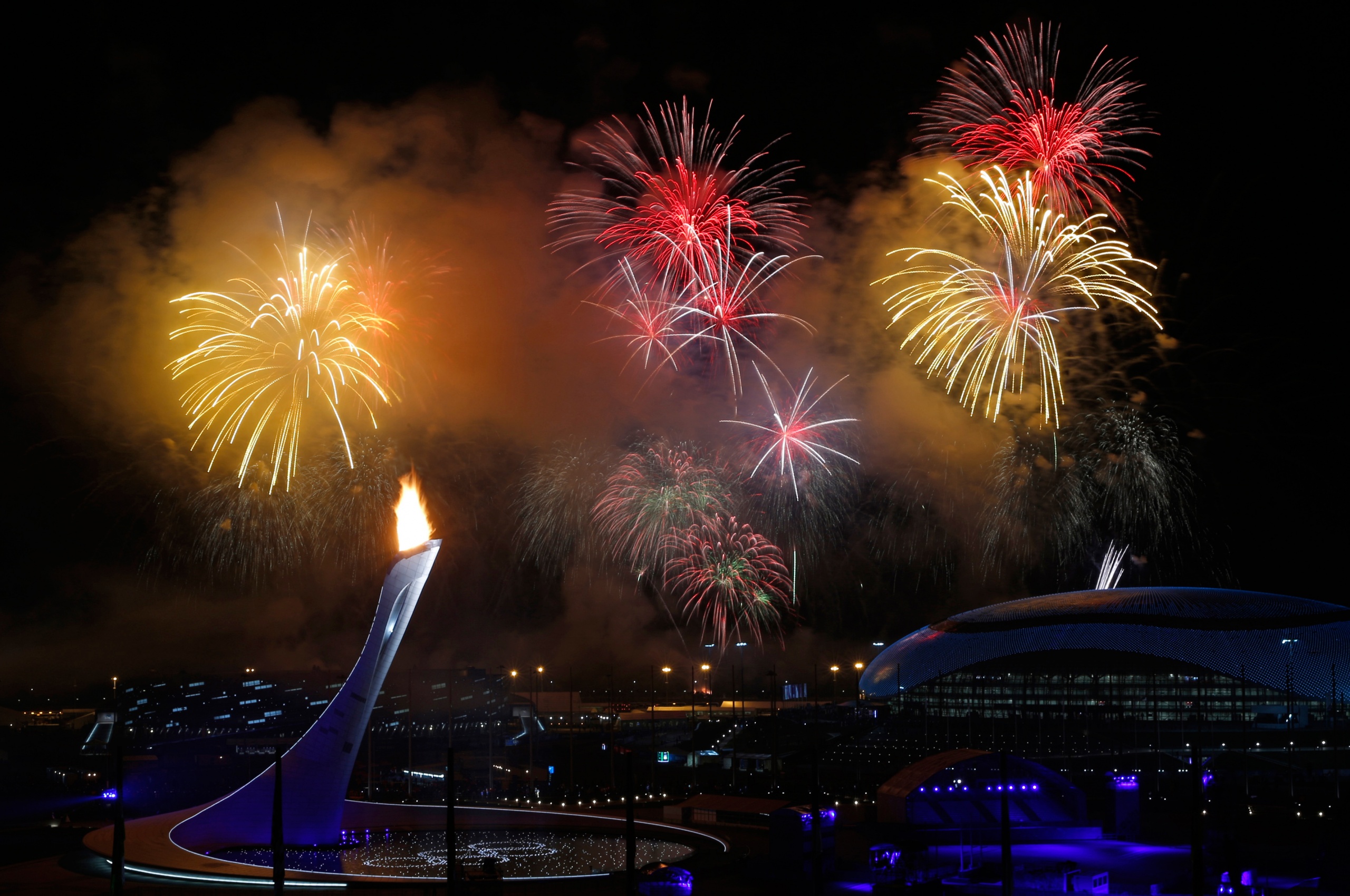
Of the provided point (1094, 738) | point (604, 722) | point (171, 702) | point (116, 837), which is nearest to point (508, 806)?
point (116, 837)

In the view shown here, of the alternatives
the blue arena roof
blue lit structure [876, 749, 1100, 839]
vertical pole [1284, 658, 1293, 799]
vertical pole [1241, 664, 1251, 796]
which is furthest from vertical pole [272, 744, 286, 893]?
the blue arena roof

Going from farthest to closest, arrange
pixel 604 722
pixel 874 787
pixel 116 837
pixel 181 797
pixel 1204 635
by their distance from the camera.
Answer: pixel 604 722
pixel 1204 635
pixel 874 787
pixel 181 797
pixel 116 837

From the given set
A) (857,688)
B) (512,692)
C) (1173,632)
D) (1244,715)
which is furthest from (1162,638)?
(512,692)

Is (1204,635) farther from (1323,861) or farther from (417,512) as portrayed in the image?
(417,512)

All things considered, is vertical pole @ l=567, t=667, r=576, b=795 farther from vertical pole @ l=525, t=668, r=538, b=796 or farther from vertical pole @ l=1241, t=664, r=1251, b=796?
vertical pole @ l=1241, t=664, r=1251, b=796

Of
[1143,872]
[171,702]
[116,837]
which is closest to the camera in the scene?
[116,837]

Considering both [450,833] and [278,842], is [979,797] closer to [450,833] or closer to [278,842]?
[450,833]
